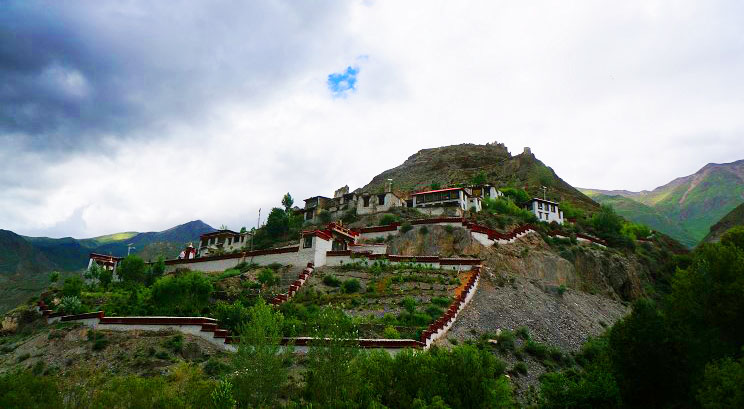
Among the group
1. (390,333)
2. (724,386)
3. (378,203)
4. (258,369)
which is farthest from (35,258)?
(724,386)

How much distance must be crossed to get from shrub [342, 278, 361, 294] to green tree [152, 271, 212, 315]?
9546mm

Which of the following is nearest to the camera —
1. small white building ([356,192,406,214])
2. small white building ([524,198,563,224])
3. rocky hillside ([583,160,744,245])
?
small white building ([356,192,406,214])

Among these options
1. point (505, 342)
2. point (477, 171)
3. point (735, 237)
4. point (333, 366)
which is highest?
point (477, 171)

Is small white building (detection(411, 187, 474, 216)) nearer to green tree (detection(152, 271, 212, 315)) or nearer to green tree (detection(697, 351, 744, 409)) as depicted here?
green tree (detection(152, 271, 212, 315))

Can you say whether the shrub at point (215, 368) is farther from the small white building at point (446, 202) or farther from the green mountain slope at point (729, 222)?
the green mountain slope at point (729, 222)

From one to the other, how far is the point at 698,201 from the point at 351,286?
153 m

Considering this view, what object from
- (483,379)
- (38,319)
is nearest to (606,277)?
(483,379)

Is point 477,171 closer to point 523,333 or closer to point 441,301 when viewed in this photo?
point 441,301

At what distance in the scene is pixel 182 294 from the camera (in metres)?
38.1

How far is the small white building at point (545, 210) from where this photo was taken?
66.1 m

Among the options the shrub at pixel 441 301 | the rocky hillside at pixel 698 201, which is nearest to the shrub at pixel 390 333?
the shrub at pixel 441 301

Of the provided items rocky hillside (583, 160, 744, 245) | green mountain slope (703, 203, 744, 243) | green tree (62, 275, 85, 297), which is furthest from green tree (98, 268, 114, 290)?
rocky hillside (583, 160, 744, 245)

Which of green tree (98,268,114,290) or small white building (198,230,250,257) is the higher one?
small white building (198,230,250,257)

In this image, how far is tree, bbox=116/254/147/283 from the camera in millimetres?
52250
